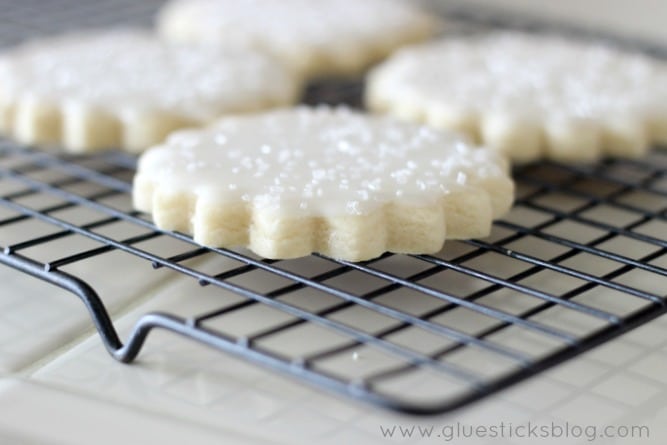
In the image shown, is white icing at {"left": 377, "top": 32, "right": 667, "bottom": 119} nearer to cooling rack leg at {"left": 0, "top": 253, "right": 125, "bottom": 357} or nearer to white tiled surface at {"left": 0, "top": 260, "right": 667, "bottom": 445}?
white tiled surface at {"left": 0, "top": 260, "right": 667, "bottom": 445}

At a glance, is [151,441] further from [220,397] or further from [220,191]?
[220,191]

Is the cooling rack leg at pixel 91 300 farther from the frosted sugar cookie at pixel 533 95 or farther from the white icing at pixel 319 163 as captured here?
the frosted sugar cookie at pixel 533 95

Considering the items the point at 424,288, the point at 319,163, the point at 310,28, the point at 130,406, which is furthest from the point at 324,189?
the point at 310,28

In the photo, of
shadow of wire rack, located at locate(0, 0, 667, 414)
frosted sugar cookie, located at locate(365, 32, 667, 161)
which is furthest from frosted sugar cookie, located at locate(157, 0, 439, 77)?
shadow of wire rack, located at locate(0, 0, 667, 414)

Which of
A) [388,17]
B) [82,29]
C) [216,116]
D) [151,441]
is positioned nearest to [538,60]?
[388,17]

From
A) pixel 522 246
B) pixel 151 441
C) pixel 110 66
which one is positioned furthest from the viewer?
pixel 110 66

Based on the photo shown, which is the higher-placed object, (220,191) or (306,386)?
(220,191)

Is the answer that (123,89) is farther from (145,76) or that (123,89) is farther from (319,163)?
(319,163)
